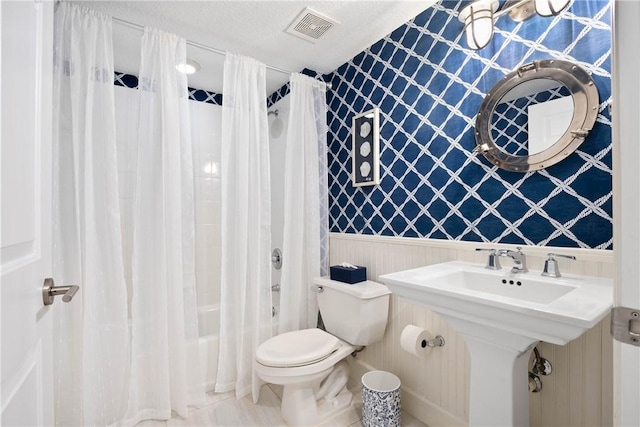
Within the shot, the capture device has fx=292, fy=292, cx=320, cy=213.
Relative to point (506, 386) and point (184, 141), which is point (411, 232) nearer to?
point (506, 386)

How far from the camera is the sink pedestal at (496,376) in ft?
3.28

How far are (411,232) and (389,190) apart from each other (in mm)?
305

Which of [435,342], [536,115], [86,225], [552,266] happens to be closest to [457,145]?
[536,115]

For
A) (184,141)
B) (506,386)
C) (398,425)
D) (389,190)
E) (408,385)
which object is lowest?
(398,425)

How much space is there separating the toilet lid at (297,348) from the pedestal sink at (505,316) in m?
0.66

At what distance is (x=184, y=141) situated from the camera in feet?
5.50

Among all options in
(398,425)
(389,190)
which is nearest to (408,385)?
(398,425)

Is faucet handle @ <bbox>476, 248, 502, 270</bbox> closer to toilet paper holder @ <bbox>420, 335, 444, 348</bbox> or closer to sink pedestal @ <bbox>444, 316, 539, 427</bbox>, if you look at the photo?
sink pedestal @ <bbox>444, 316, 539, 427</bbox>

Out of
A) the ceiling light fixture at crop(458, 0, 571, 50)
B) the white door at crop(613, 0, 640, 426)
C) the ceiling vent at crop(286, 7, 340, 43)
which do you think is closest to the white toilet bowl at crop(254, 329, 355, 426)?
the white door at crop(613, 0, 640, 426)

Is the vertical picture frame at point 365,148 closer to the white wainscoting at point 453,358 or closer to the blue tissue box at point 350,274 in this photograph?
the white wainscoting at point 453,358

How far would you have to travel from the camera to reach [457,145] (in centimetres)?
149

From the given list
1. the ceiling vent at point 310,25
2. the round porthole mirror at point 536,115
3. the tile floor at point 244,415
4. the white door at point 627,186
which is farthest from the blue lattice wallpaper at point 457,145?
the tile floor at point 244,415

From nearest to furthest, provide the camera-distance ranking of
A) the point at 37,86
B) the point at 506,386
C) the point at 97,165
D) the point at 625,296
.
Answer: the point at 625,296 < the point at 37,86 < the point at 506,386 < the point at 97,165

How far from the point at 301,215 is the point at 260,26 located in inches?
47.5
